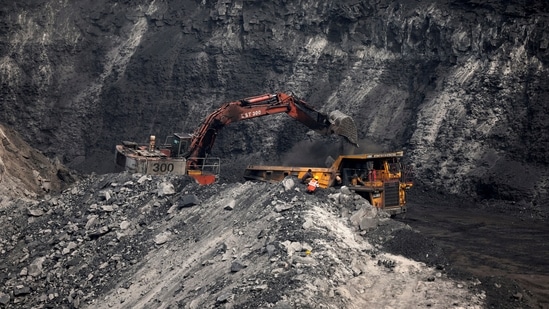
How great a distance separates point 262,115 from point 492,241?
26.8ft

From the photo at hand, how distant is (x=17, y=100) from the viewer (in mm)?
38781

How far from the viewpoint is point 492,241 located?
23.6 meters

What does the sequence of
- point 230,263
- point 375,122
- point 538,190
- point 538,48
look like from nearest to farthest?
point 230,263, point 538,190, point 538,48, point 375,122

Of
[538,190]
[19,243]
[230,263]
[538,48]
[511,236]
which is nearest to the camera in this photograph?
[230,263]

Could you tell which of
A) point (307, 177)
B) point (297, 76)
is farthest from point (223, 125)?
point (297, 76)

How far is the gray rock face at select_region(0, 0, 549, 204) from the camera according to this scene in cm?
3075

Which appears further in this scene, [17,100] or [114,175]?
[17,100]

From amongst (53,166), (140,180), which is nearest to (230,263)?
(140,180)

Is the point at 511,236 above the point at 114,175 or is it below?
below

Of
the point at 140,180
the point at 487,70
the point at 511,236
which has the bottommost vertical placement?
the point at 511,236

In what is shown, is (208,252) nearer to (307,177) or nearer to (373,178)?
(307,177)

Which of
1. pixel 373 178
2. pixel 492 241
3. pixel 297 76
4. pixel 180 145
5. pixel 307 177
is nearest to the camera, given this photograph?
pixel 307 177

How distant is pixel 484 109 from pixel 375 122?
4.82 metres

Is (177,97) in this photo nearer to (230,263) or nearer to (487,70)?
(487,70)
